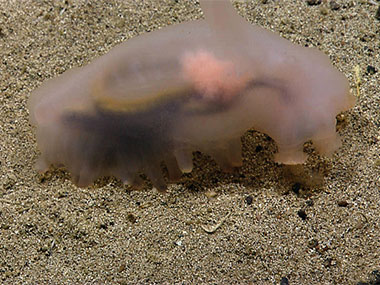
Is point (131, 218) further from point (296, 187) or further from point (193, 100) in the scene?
point (296, 187)

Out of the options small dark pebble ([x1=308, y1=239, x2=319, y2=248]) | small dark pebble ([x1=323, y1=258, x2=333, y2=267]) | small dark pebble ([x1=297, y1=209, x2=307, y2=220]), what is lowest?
small dark pebble ([x1=323, y1=258, x2=333, y2=267])

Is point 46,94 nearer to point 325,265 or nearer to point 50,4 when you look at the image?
point 50,4

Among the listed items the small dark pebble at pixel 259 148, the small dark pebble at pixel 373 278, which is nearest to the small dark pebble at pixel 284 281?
the small dark pebble at pixel 373 278

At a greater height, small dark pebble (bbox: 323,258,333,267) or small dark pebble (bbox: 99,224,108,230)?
small dark pebble (bbox: 323,258,333,267)

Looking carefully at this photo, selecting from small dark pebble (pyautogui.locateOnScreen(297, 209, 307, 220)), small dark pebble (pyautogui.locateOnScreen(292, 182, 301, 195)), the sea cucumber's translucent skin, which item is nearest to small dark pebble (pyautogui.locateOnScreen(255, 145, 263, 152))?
the sea cucumber's translucent skin

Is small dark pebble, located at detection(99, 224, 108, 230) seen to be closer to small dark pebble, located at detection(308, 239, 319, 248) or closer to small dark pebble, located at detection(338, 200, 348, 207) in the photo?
small dark pebble, located at detection(308, 239, 319, 248)

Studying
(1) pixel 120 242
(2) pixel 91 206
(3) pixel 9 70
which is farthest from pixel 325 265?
(3) pixel 9 70
